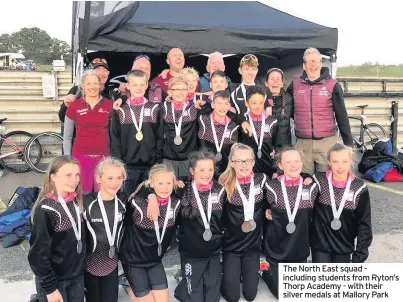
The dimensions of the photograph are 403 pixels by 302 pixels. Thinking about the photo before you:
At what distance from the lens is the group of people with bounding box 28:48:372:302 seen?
9.50 feet

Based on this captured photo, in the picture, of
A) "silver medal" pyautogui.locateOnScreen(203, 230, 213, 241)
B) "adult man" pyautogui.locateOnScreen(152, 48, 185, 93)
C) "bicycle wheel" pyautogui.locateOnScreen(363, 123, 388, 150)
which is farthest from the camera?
"bicycle wheel" pyautogui.locateOnScreen(363, 123, 388, 150)

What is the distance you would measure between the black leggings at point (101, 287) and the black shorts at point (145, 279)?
0.41ft

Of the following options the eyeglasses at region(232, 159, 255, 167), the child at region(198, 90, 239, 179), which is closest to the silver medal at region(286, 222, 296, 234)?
the eyeglasses at region(232, 159, 255, 167)

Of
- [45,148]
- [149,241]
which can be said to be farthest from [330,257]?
[45,148]

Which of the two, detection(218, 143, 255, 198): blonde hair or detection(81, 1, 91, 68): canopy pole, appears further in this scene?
detection(81, 1, 91, 68): canopy pole

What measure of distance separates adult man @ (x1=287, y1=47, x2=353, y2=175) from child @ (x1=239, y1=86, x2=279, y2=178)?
52 centimetres

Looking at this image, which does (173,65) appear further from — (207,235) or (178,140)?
(207,235)

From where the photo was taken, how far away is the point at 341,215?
3344mm

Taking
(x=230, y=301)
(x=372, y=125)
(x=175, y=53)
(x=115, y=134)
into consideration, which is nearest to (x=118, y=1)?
(x=175, y=53)

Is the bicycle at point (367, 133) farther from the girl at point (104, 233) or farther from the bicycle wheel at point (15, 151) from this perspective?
the girl at point (104, 233)

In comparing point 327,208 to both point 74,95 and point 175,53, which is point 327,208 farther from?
point 74,95

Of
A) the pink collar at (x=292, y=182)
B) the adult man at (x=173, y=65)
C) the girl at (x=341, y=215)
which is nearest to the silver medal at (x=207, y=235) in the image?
the pink collar at (x=292, y=182)

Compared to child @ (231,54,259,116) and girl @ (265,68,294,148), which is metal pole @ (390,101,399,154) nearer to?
girl @ (265,68,294,148)

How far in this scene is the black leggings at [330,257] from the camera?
3418mm
